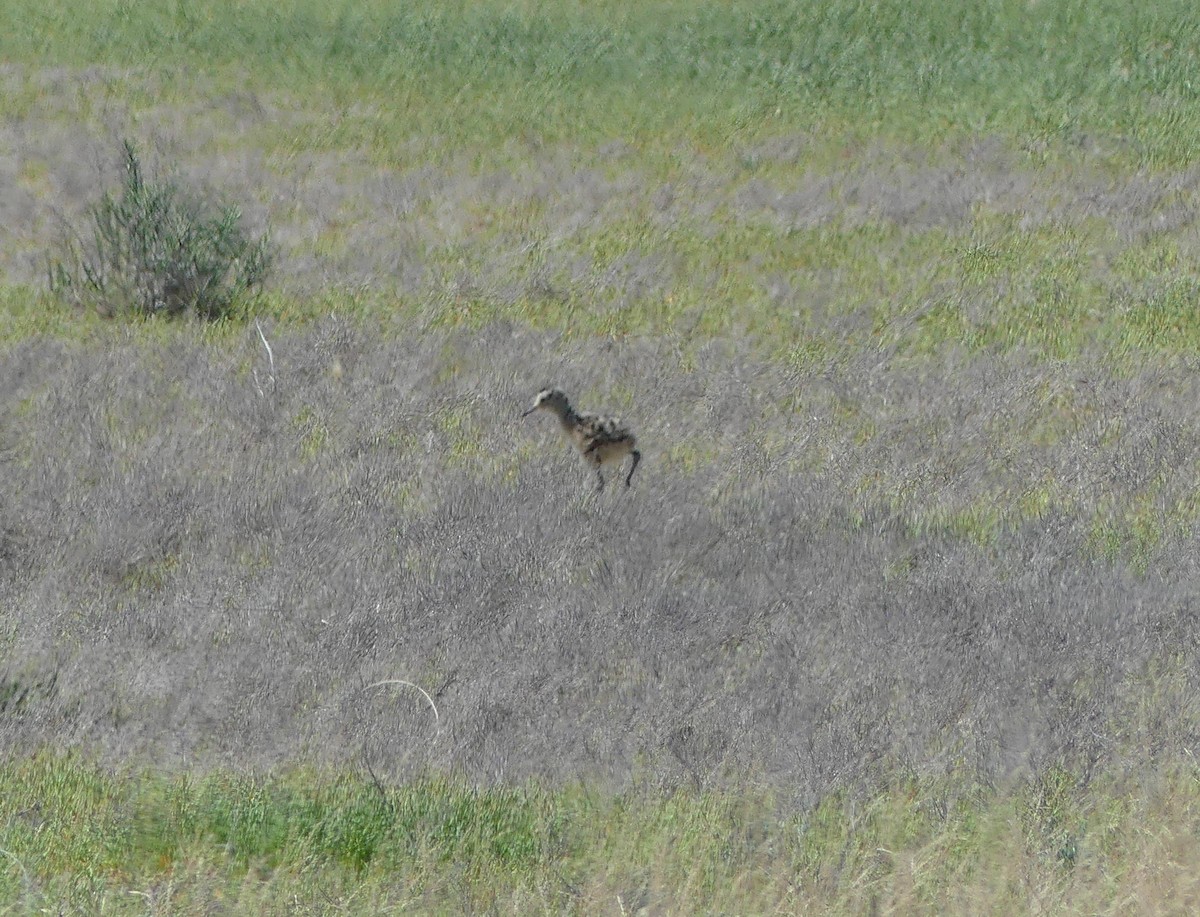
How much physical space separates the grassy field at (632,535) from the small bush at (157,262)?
0.82 ft

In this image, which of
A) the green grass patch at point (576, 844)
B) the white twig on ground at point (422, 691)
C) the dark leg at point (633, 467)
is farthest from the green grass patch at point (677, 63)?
the green grass patch at point (576, 844)

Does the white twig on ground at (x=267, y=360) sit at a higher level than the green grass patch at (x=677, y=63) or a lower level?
lower

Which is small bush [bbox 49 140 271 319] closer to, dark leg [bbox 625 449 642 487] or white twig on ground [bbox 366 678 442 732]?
dark leg [bbox 625 449 642 487]

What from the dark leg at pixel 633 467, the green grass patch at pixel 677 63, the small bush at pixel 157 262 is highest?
the green grass patch at pixel 677 63

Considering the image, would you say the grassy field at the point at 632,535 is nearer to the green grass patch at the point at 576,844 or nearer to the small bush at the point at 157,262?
the green grass patch at the point at 576,844

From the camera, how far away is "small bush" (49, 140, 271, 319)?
12398 millimetres

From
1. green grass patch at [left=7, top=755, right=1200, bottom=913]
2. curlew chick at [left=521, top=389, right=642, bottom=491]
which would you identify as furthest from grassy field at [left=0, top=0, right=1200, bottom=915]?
curlew chick at [left=521, top=389, right=642, bottom=491]

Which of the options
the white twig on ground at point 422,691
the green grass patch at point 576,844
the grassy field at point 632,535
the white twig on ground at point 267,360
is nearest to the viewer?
the green grass patch at point 576,844

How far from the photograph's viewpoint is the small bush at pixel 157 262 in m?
12.4

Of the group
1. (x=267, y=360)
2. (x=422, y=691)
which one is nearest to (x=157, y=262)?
(x=267, y=360)

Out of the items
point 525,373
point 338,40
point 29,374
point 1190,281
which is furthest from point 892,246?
point 338,40

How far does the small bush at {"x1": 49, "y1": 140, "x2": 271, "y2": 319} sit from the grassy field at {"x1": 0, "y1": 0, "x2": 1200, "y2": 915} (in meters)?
0.25

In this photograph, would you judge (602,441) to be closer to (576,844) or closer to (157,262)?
(576,844)

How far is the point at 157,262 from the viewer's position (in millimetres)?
12289
